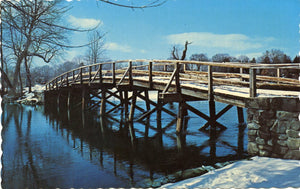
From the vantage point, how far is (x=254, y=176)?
453 cm

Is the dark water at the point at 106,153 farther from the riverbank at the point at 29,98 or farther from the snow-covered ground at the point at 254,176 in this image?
the riverbank at the point at 29,98

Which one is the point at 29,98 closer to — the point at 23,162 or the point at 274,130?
the point at 23,162

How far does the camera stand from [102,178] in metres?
5.77

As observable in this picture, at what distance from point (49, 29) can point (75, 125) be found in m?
9.17

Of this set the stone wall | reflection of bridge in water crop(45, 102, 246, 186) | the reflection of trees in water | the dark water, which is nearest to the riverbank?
the dark water

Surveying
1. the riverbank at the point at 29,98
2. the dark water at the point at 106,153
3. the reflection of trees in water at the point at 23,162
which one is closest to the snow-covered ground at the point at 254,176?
the dark water at the point at 106,153

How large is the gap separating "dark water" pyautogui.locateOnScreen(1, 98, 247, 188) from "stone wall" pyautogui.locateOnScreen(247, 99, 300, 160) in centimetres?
119

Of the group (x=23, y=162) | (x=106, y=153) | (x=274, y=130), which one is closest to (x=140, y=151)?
(x=106, y=153)

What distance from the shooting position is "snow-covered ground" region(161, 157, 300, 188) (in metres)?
4.16

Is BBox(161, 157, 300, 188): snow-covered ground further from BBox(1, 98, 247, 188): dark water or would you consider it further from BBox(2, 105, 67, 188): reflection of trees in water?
BBox(2, 105, 67, 188): reflection of trees in water

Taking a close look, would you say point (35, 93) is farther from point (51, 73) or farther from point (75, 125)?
point (51, 73)

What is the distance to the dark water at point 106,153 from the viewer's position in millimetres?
5844

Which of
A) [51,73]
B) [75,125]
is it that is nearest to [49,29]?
[75,125]

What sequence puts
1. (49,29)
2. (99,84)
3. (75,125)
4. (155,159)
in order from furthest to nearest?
(99,84) < (75,125) < (155,159) < (49,29)
